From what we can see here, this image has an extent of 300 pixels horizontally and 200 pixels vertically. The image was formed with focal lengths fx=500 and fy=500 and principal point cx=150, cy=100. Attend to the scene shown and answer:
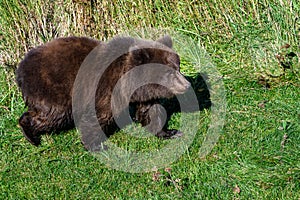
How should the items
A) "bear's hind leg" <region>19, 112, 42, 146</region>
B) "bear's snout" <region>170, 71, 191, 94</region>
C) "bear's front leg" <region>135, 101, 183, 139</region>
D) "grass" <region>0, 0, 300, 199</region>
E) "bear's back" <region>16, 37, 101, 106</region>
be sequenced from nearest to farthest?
1. "grass" <region>0, 0, 300, 199</region>
2. "bear's back" <region>16, 37, 101, 106</region>
3. "bear's snout" <region>170, 71, 191, 94</region>
4. "bear's hind leg" <region>19, 112, 42, 146</region>
5. "bear's front leg" <region>135, 101, 183, 139</region>

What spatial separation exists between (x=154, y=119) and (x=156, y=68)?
2.18 feet

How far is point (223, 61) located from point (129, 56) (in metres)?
1.68

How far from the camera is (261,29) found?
5988 millimetres

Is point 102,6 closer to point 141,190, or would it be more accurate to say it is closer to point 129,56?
point 129,56

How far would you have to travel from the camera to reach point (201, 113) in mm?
5387

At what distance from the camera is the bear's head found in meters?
4.69

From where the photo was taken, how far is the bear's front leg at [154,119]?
16.8 ft

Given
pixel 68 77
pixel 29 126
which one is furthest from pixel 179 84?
pixel 29 126

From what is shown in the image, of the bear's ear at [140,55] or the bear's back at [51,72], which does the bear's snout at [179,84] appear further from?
the bear's back at [51,72]

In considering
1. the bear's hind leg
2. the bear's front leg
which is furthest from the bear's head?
the bear's hind leg

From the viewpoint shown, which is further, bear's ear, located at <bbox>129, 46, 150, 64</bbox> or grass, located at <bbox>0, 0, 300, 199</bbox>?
bear's ear, located at <bbox>129, 46, 150, 64</bbox>

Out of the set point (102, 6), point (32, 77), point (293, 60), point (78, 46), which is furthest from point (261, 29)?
point (32, 77)

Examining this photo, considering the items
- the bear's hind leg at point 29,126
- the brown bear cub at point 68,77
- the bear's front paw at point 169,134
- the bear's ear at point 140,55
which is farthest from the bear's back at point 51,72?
the bear's front paw at point 169,134

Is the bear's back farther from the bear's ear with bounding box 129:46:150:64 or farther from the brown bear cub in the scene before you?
the bear's ear with bounding box 129:46:150:64
